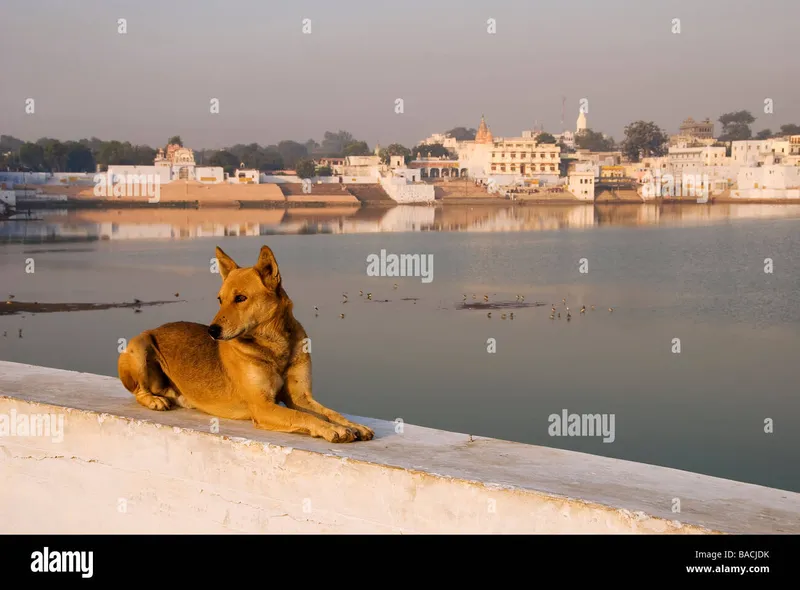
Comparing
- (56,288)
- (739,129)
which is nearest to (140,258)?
(56,288)

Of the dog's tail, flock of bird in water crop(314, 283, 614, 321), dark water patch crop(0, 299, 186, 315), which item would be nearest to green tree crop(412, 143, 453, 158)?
flock of bird in water crop(314, 283, 614, 321)

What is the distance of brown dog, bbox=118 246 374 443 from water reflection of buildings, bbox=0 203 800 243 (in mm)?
40729

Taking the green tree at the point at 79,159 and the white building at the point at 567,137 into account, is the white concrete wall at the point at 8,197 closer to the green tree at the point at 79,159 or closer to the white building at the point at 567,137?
the green tree at the point at 79,159

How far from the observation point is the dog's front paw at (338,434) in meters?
2.87

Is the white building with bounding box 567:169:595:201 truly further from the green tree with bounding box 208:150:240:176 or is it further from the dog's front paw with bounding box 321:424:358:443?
the dog's front paw with bounding box 321:424:358:443

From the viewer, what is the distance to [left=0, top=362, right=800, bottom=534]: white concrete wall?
7.73 feet

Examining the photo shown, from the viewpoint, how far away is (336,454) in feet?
8.77

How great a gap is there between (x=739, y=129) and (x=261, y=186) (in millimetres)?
65734

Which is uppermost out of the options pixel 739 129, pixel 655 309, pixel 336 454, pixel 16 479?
pixel 739 129

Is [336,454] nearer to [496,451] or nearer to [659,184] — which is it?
[496,451]

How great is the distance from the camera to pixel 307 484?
2.68 meters

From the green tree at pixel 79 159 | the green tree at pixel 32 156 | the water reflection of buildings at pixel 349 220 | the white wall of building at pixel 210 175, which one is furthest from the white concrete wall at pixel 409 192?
the green tree at pixel 32 156

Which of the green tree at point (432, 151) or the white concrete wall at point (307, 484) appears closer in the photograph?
the white concrete wall at point (307, 484)

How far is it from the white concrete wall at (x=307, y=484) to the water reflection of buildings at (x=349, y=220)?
40.9 metres
